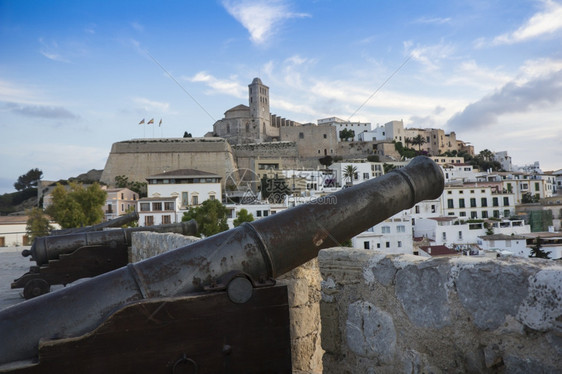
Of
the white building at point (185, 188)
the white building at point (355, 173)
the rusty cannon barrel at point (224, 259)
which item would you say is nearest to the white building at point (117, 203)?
the white building at point (185, 188)

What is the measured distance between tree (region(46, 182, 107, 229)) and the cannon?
679 inches

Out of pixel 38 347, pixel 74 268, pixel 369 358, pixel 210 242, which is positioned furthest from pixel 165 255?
pixel 74 268

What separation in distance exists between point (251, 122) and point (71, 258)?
2975 inches

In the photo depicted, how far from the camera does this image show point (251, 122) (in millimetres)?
80438

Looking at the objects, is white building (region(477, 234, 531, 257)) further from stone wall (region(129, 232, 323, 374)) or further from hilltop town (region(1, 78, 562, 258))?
stone wall (region(129, 232, 323, 374))

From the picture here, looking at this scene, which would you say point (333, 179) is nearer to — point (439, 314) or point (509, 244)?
point (509, 244)

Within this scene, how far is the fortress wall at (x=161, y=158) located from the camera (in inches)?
2306

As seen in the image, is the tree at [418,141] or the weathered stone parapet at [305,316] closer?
the weathered stone parapet at [305,316]

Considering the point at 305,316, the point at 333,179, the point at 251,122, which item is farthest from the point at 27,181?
the point at 305,316

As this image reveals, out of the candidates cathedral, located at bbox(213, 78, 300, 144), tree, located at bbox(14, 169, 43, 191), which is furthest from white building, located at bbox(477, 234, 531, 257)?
tree, located at bbox(14, 169, 43, 191)

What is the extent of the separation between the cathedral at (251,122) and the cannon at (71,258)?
6981cm

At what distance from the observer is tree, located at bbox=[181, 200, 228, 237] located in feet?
82.8

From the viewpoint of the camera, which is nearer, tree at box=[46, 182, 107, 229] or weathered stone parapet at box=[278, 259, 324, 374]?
weathered stone parapet at box=[278, 259, 324, 374]

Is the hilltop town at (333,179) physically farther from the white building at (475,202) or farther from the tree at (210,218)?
the tree at (210,218)
